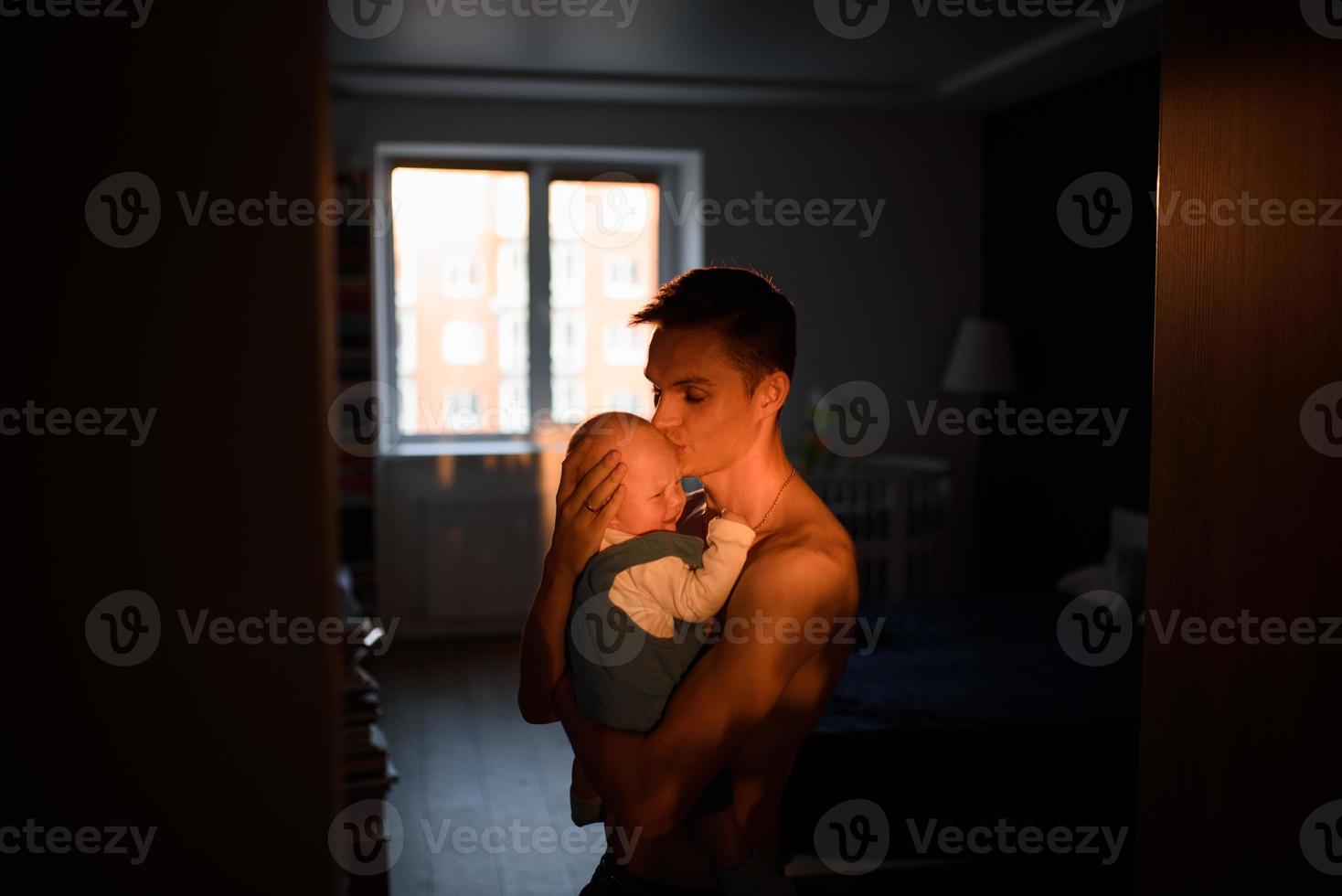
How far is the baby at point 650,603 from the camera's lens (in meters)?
1.33

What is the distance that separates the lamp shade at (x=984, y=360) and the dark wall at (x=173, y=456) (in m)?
5.00

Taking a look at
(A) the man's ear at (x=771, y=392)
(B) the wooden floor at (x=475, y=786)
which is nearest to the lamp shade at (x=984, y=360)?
(B) the wooden floor at (x=475, y=786)

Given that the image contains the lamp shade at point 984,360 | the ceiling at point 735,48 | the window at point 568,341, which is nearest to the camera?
the ceiling at point 735,48

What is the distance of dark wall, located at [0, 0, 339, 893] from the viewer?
852 mm

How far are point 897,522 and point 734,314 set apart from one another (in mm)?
4138

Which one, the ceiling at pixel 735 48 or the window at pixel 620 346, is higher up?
the ceiling at pixel 735 48

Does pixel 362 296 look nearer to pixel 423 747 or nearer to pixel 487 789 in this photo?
pixel 423 747

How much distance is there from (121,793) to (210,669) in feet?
0.40

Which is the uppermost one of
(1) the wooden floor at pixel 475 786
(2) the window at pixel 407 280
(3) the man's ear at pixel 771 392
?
(2) the window at pixel 407 280

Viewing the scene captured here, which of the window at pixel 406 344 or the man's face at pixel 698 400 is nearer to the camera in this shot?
the man's face at pixel 698 400

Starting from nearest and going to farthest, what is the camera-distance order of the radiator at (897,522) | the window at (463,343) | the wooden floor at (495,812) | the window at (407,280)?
the wooden floor at (495,812) → the radiator at (897,522) → the window at (407,280) → the window at (463,343)

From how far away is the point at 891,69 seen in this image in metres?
5.07

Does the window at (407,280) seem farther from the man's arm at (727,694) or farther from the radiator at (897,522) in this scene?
the man's arm at (727,694)

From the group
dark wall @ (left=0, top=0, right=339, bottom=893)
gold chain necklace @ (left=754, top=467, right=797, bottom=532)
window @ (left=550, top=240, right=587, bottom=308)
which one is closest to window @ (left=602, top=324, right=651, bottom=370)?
window @ (left=550, top=240, right=587, bottom=308)
